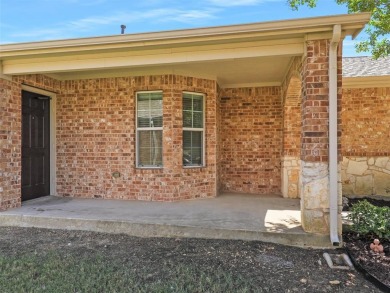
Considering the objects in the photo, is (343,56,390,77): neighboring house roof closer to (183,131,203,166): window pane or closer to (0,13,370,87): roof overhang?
(0,13,370,87): roof overhang

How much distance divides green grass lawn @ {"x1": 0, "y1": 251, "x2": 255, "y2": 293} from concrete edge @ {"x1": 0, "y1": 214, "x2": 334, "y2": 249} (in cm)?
102

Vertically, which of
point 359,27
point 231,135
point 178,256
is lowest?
point 178,256

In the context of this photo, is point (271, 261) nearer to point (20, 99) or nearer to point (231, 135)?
point (231, 135)

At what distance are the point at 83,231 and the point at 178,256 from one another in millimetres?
1929

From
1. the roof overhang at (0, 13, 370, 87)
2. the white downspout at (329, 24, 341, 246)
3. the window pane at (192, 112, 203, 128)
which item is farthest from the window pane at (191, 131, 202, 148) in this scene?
the white downspout at (329, 24, 341, 246)

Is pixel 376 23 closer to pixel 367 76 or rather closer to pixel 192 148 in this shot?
pixel 367 76

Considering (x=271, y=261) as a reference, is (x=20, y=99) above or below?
above

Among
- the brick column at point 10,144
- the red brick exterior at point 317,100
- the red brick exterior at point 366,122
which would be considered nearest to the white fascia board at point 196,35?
the red brick exterior at point 317,100

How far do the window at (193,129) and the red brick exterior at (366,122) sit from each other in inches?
146

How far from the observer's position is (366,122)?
308 inches

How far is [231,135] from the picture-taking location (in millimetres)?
7965

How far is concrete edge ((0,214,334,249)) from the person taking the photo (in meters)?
4.25

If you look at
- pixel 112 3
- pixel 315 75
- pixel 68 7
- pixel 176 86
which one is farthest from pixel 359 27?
pixel 68 7

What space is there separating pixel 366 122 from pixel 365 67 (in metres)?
1.81
